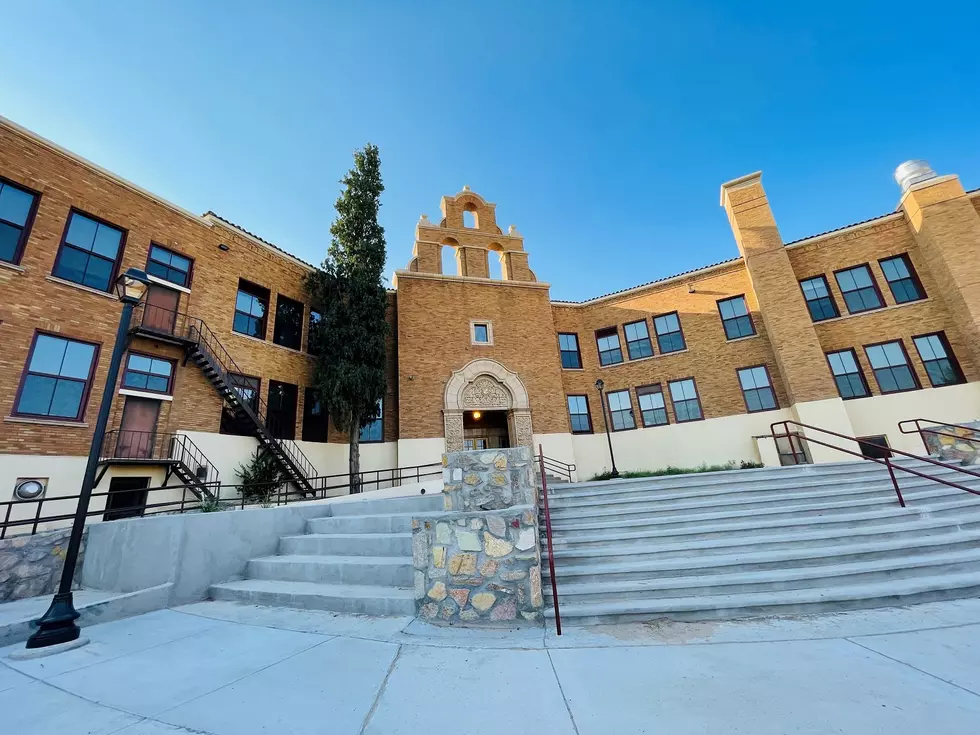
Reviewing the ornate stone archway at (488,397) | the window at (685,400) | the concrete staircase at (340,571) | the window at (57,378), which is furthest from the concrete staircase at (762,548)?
the window at (57,378)

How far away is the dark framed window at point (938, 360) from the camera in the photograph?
14.8 m

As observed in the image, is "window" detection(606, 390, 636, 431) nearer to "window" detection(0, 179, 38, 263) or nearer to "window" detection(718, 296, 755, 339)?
"window" detection(718, 296, 755, 339)

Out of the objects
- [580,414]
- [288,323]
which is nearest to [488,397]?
[580,414]

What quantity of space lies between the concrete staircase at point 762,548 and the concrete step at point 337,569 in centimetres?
218

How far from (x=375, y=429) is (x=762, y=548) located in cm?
1423

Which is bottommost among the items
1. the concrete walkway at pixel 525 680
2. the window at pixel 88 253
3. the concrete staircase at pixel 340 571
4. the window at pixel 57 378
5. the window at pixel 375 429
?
the concrete walkway at pixel 525 680

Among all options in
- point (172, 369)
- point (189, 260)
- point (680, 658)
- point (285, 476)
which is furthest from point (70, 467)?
point (680, 658)

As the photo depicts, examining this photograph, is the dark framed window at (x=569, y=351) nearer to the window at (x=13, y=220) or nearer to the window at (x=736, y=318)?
the window at (x=736, y=318)

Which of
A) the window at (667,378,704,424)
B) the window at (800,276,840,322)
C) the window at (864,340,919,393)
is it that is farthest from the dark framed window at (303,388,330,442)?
the window at (864,340,919,393)

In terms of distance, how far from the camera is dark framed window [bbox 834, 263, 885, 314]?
16.5 meters

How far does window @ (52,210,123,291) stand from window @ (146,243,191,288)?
0.82 metres

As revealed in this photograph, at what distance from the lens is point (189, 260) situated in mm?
13844

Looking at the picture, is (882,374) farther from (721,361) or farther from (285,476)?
(285,476)

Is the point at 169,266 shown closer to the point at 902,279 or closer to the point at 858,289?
the point at 858,289
